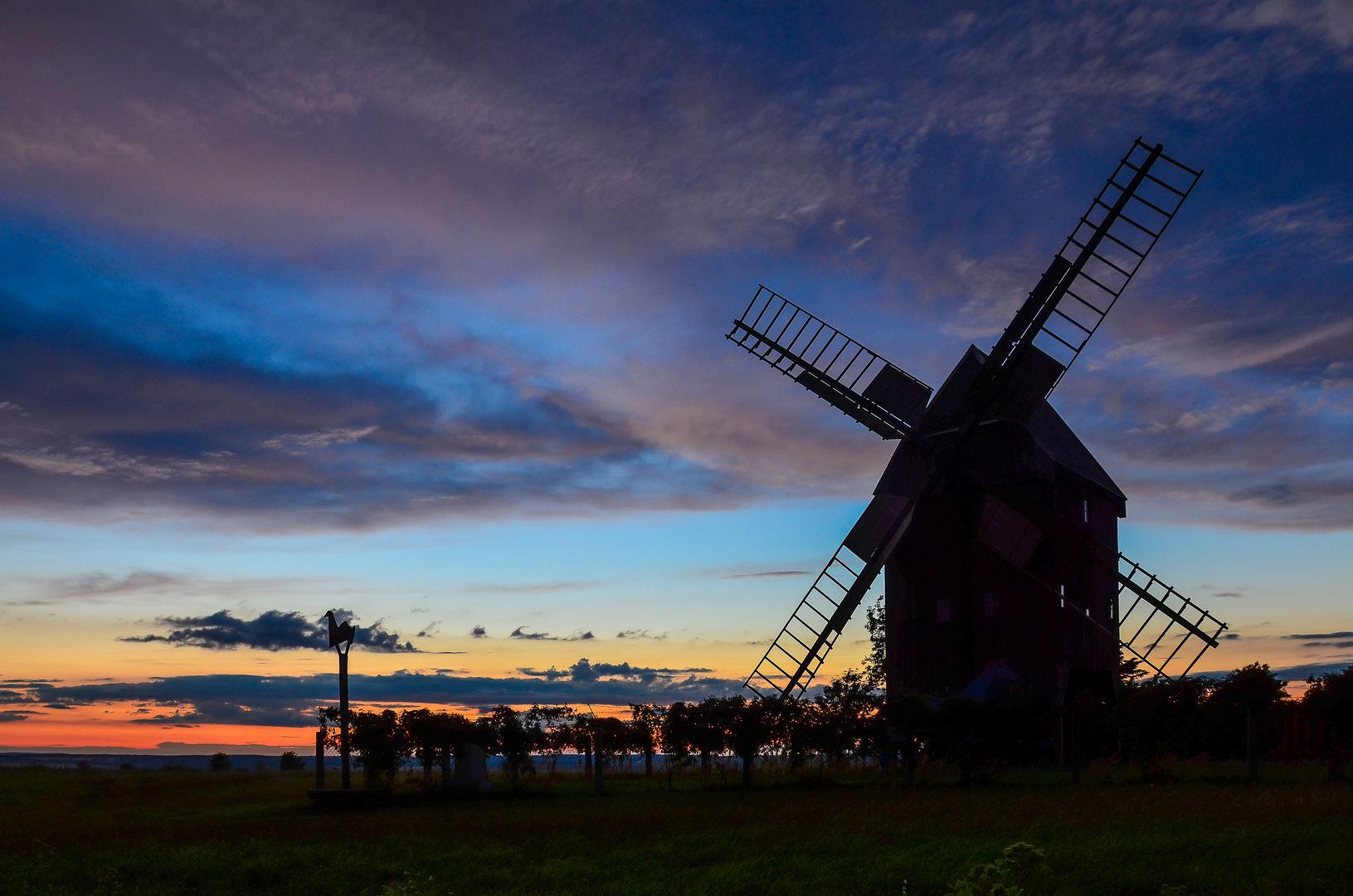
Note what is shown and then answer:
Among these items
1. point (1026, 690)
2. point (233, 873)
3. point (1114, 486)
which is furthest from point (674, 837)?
point (1114, 486)

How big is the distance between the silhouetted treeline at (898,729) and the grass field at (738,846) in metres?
4.42

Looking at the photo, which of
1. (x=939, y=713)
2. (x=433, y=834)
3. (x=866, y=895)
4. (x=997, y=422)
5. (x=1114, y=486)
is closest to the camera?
(x=866, y=895)

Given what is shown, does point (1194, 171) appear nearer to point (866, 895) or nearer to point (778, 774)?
point (778, 774)

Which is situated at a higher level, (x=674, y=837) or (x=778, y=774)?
(x=674, y=837)

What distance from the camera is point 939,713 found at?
97.9 ft

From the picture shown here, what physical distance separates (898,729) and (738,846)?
16.2 metres

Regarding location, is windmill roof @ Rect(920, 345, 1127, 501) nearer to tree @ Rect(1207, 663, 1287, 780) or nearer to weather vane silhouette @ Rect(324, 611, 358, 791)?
tree @ Rect(1207, 663, 1287, 780)

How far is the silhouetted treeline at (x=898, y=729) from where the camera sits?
2853 centimetres

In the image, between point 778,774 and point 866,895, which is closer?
point 866,895

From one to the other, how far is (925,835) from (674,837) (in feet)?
14.1

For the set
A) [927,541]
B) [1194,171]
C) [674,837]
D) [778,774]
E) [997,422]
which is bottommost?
[778,774]

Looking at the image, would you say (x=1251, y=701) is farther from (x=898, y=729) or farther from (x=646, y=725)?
(x=646, y=725)

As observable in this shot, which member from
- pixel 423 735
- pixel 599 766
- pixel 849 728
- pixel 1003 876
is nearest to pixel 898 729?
pixel 849 728

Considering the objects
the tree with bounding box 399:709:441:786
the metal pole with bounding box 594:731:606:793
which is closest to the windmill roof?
the metal pole with bounding box 594:731:606:793
